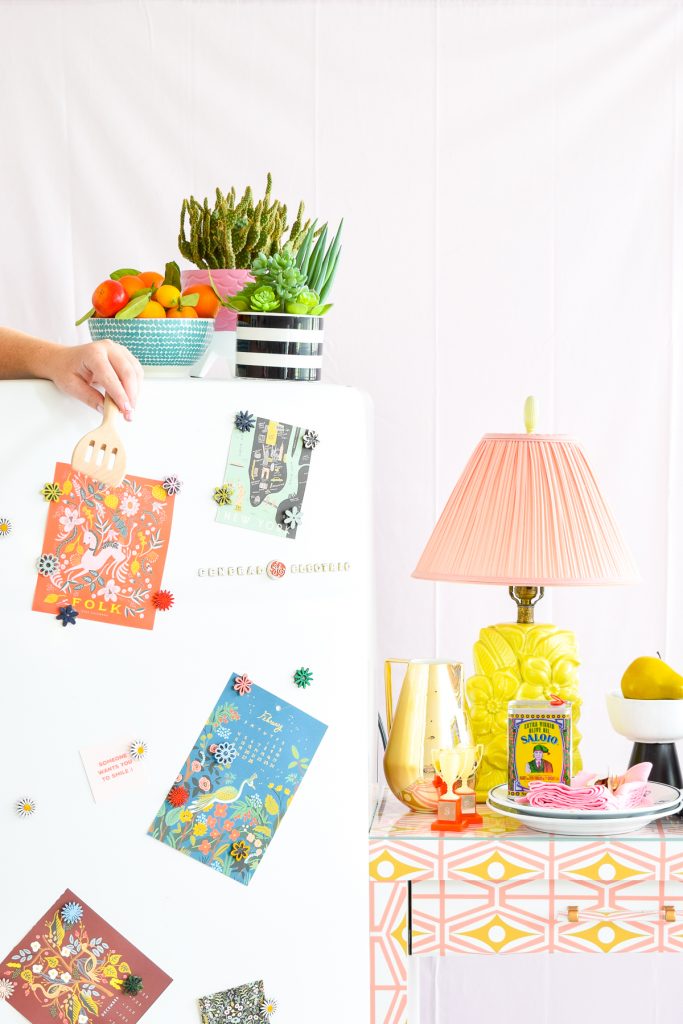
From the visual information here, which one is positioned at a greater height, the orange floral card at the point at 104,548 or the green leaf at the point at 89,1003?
the orange floral card at the point at 104,548

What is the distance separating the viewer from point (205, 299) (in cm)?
178

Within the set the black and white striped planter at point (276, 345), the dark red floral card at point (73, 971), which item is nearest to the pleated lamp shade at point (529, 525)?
the black and white striped planter at point (276, 345)

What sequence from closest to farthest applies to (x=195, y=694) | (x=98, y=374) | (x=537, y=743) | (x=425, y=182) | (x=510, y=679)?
(x=98, y=374)
(x=195, y=694)
(x=537, y=743)
(x=510, y=679)
(x=425, y=182)

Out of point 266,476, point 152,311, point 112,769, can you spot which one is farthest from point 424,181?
point 112,769

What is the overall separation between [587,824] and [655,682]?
0.28 metres

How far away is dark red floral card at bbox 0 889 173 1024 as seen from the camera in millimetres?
1600

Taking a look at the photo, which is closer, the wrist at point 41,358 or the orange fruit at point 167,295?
the wrist at point 41,358

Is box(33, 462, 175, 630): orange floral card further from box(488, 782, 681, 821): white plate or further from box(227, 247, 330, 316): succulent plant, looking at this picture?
box(488, 782, 681, 821): white plate

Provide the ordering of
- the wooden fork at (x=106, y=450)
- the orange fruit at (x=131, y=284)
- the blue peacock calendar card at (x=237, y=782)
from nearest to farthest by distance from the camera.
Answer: the wooden fork at (x=106, y=450) → the blue peacock calendar card at (x=237, y=782) → the orange fruit at (x=131, y=284)

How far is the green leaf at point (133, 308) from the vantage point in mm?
1672

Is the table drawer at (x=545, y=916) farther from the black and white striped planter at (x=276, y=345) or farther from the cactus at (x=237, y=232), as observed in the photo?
the cactus at (x=237, y=232)

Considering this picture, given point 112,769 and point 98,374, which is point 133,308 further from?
point 112,769

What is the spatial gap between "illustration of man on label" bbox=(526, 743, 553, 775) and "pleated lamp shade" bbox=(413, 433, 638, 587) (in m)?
0.26

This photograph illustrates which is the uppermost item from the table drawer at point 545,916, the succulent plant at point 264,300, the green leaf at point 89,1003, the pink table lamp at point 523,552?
the succulent plant at point 264,300
